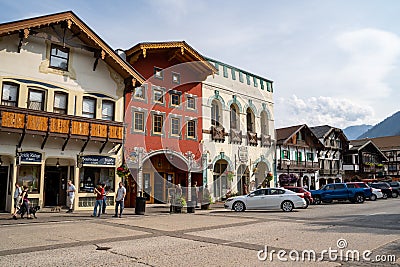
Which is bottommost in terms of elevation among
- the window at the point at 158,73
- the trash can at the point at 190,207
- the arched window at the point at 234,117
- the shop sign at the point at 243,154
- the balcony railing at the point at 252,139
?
the trash can at the point at 190,207

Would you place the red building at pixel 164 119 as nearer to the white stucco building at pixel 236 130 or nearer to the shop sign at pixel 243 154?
the white stucco building at pixel 236 130

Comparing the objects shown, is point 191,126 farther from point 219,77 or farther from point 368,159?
point 368,159

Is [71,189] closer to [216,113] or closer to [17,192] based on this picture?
[17,192]

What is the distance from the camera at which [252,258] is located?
8.26 metres

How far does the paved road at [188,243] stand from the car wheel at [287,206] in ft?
20.8

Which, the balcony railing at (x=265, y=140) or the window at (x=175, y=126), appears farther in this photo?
the balcony railing at (x=265, y=140)

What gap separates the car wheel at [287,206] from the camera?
2120cm

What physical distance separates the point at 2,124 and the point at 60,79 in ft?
15.4

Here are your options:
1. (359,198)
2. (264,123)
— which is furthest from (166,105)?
(359,198)

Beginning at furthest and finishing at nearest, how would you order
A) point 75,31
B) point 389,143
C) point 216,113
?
point 389,143, point 216,113, point 75,31

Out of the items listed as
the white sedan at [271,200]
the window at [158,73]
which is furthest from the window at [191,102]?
the white sedan at [271,200]

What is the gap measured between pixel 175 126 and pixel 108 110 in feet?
19.8

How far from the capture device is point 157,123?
26875mm

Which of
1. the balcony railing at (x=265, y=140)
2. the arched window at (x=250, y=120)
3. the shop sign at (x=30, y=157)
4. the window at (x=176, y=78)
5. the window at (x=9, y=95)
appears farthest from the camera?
the balcony railing at (x=265, y=140)
